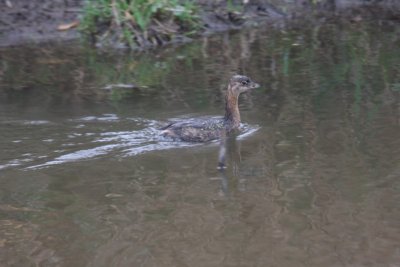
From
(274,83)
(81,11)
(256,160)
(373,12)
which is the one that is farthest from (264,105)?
(373,12)

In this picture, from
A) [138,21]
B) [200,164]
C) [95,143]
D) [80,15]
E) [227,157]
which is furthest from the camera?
[80,15]

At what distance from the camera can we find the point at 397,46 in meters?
14.8

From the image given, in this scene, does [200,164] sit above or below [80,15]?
below

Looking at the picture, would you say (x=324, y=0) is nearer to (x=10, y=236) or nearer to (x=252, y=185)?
(x=252, y=185)

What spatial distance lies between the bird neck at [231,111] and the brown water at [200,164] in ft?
0.62

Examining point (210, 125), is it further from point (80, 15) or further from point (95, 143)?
point (80, 15)

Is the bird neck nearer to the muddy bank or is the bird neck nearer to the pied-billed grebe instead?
the pied-billed grebe

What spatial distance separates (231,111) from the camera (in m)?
10.9

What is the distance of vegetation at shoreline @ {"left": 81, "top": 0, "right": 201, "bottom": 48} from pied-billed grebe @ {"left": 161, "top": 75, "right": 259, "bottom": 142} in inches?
194

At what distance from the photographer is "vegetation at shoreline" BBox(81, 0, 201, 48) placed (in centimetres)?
1577

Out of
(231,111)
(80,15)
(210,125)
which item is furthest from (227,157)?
(80,15)

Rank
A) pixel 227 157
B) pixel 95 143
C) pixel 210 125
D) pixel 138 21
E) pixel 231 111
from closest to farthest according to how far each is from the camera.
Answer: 1. pixel 227 157
2. pixel 95 143
3. pixel 210 125
4. pixel 231 111
5. pixel 138 21

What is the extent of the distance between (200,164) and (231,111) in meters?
1.90

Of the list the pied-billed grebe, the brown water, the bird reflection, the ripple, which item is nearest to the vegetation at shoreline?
the brown water
